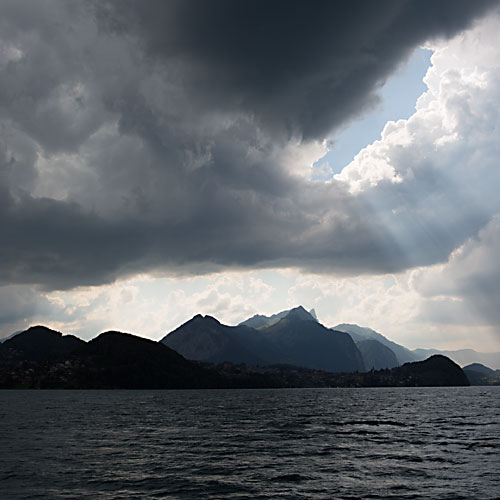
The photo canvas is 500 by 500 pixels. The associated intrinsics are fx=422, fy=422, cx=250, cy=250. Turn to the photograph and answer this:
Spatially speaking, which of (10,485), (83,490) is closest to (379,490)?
(83,490)

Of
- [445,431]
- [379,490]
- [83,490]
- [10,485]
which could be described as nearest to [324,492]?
[379,490]

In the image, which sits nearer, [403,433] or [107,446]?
[107,446]

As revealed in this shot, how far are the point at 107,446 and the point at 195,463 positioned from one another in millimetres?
18026

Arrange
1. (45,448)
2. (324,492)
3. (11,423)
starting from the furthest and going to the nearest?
1. (11,423)
2. (45,448)
3. (324,492)

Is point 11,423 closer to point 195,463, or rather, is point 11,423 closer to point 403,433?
point 195,463

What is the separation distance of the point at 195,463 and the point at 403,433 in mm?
42916

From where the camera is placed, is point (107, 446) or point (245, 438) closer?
point (107, 446)

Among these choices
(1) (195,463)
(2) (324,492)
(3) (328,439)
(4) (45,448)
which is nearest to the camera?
(2) (324,492)

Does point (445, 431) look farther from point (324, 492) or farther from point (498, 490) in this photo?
point (324, 492)

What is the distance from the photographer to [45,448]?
54.5 meters

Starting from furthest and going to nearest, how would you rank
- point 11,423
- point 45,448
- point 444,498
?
1. point 11,423
2. point 45,448
3. point 444,498

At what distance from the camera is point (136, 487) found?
3431 cm

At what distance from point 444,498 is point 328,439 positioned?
112 feet

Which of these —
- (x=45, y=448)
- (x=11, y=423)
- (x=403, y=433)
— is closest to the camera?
(x=45, y=448)
